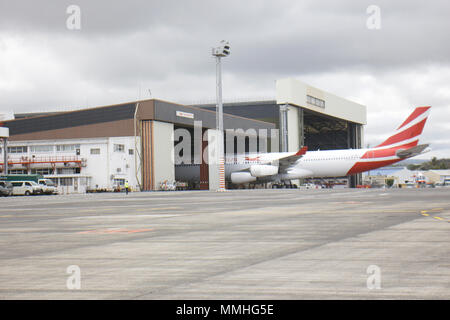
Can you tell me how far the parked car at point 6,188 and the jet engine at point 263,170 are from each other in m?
29.0

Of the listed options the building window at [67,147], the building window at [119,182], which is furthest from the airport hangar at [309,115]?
the building window at [67,147]

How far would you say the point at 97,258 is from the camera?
9.01 metres

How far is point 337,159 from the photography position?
211ft

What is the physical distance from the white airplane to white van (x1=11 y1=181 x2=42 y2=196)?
25003 millimetres

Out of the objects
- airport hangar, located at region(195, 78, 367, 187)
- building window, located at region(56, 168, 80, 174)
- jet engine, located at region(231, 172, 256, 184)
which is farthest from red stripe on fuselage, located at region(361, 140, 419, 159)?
building window, located at region(56, 168, 80, 174)

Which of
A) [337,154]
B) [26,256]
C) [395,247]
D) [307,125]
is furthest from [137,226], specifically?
[307,125]

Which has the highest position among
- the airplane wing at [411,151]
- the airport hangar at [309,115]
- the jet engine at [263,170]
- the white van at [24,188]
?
the airport hangar at [309,115]

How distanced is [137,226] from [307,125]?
10141cm

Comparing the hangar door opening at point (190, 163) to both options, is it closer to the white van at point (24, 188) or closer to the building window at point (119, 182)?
the building window at point (119, 182)

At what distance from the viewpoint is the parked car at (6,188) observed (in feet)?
192

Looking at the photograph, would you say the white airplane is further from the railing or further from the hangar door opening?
the railing

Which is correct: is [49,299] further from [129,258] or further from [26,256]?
[26,256]

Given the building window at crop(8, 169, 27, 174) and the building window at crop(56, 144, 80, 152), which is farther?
the building window at crop(8, 169, 27, 174)

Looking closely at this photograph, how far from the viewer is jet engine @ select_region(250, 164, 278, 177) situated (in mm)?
65625
